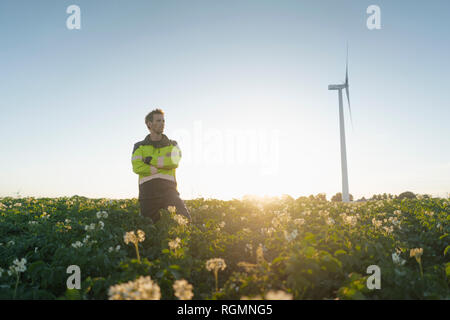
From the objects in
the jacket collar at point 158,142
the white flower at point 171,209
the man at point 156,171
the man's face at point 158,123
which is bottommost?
the white flower at point 171,209

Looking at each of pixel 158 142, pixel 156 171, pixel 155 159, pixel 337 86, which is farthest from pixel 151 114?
pixel 337 86

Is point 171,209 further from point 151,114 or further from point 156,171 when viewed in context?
point 151,114

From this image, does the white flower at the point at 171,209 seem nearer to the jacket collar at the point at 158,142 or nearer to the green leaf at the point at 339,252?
the jacket collar at the point at 158,142

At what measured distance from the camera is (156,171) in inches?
344

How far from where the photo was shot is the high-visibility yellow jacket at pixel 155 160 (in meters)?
8.74

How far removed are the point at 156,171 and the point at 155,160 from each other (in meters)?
0.33

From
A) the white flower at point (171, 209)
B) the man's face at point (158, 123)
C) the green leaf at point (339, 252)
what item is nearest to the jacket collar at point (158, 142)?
the man's face at point (158, 123)

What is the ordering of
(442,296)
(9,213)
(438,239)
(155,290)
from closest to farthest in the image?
1. (155,290)
2. (442,296)
3. (438,239)
4. (9,213)

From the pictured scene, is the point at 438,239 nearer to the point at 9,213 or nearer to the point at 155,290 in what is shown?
the point at 155,290

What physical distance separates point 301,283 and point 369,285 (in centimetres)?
96

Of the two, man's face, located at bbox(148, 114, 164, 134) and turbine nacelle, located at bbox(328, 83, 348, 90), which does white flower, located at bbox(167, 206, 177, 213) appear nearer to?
man's face, located at bbox(148, 114, 164, 134)

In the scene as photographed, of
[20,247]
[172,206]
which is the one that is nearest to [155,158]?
[172,206]

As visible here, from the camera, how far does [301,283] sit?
3.84 m
